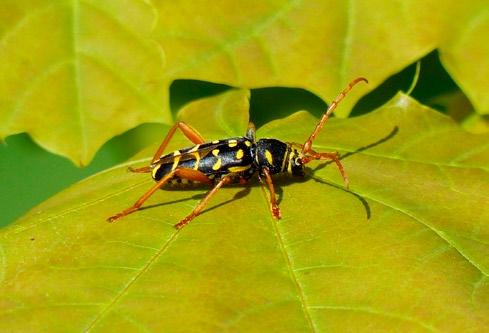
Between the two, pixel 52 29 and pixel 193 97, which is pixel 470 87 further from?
pixel 52 29

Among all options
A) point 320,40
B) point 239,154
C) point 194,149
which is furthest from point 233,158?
point 320,40

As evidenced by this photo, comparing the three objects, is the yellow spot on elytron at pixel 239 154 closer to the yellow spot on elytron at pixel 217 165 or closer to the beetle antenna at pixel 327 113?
Answer: the yellow spot on elytron at pixel 217 165

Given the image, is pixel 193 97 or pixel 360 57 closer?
pixel 360 57

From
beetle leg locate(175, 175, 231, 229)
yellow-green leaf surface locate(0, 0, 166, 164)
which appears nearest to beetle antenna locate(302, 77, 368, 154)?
beetle leg locate(175, 175, 231, 229)

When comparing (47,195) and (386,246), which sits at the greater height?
(386,246)

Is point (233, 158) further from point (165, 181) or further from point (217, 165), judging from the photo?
point (165, 181)

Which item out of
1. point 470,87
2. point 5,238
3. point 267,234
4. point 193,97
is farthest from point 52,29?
point 470,87
